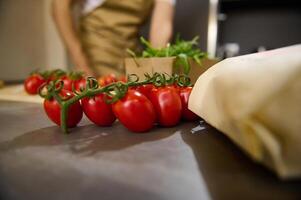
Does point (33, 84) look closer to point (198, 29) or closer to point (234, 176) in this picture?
point (234, 176)

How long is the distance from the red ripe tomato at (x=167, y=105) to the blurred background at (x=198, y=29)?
1035 millimetres

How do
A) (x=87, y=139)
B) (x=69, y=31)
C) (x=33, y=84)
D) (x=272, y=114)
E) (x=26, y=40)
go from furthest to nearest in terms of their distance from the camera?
(x=26, y=40), (x=69, y=31), (x=33, y=84), (x=87, y=139), (x=272, y=114)

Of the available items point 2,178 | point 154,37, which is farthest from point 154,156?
point 154,37

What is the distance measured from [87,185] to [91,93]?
0.16 metres

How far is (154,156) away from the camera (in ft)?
1.04

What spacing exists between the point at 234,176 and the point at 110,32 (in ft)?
3.88

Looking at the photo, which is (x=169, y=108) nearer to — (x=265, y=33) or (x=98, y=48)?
(x=98, y=48)

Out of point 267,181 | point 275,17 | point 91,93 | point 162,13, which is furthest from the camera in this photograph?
point 275,17

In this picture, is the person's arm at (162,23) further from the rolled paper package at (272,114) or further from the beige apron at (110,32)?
the rolled paper package at (272,114)

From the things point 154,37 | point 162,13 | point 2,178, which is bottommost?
point 2,178

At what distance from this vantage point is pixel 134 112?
0.39m

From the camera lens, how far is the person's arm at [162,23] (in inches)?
49.9

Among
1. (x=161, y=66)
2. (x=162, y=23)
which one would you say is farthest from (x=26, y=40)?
(x=161, y=66)

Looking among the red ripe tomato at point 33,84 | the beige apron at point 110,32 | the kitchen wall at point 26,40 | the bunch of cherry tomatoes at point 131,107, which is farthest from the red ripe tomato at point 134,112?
the kitchen wall at point 26,40
